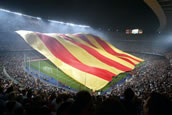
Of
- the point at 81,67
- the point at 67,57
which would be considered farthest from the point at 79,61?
the point at 81,67

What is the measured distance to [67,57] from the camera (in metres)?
14.8

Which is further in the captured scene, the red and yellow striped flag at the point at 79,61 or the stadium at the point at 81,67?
the red and yellow striped flag at the point at 79,61

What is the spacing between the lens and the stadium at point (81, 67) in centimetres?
183

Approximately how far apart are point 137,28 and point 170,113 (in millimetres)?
39497

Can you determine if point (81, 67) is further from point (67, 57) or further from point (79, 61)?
point (67, 57)

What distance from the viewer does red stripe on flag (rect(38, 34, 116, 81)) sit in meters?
12.6

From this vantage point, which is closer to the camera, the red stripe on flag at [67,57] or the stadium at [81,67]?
the stadium at [81,67]

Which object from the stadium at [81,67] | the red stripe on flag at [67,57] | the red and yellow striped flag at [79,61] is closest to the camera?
the stadium at [81,67]

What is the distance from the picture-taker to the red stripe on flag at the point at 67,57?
41.2 feet

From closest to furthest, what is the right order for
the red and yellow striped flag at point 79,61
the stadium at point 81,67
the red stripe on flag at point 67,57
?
the stadium at point 81,67
the red and yellow striped flag at point 79,61
the red stripe on flag at point 67,57

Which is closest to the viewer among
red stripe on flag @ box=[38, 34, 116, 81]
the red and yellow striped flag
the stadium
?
the stadium

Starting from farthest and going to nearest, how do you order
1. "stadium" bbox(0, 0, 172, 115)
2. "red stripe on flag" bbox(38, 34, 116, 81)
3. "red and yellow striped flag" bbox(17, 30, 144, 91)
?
"red stripe on flag" bbox(38, 34, 116, 81) → "red and yellow striped flag" bbox(17, 30, 144, 91) → "stadium" bbox(0, 0, 172, 115)

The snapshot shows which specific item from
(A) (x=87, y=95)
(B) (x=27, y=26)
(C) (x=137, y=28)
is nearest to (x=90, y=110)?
(A) (x=87, y=95)

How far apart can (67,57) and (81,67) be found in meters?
2.56
